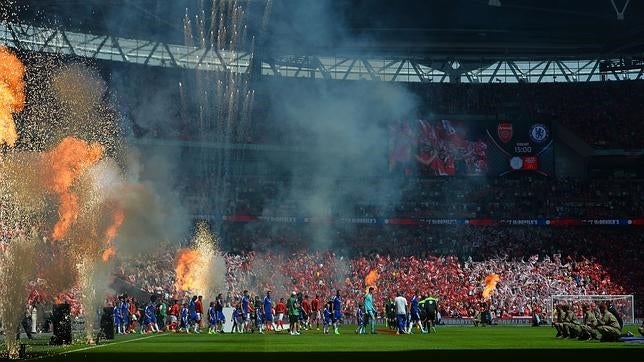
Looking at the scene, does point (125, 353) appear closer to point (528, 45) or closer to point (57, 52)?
point (57, 52)

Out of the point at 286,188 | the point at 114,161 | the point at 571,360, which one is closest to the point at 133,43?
the point at 114,161

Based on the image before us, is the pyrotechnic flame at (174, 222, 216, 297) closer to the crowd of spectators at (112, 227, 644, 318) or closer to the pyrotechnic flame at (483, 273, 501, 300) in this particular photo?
the crowd of spectators at (112, 227, 644, 318)

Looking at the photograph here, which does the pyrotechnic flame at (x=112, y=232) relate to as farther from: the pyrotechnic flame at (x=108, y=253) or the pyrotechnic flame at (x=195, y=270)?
the pyrotechnic flame at (x=195, y=270)

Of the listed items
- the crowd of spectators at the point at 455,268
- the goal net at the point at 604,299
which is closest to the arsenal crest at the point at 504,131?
the crowd of spectators at the point at 455,268

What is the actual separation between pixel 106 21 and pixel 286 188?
1613 centimetres

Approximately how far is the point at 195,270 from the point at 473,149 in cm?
2127

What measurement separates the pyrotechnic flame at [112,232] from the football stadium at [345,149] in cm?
25

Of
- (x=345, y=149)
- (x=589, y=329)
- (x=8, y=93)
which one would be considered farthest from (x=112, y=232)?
(x=589, y=329)

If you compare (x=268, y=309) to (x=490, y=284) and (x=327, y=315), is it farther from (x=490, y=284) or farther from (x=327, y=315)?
(x=490, y=284)

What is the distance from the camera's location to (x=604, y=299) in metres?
46.7

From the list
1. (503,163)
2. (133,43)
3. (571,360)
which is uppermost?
(133,43)

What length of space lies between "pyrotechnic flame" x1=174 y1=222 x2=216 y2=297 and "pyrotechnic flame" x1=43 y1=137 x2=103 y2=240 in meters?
6.84

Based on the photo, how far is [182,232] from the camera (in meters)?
54.3

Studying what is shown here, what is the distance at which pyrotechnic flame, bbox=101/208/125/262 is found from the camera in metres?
45.8
